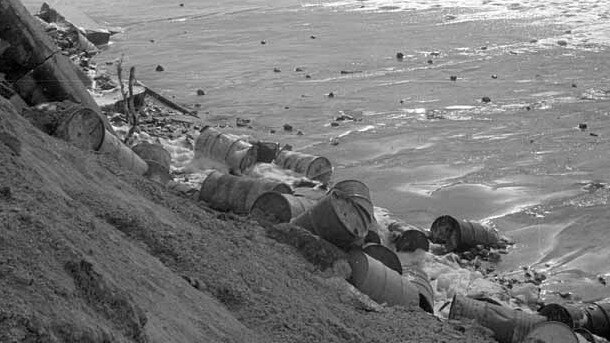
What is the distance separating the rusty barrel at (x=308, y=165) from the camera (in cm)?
1149

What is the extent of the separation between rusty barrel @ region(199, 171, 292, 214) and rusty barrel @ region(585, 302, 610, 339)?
3226 millimetres

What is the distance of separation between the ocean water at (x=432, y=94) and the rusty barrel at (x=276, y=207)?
8.78 feet

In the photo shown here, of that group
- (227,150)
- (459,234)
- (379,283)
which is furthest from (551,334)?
(227,150)

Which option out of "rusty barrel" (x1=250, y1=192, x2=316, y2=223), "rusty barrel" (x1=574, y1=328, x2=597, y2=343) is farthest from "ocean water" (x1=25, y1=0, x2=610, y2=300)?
"rusty barrel" (x1=250, y1=192, x2=316, y2=223)

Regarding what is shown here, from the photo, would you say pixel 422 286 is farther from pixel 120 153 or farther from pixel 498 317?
pixel 120 153

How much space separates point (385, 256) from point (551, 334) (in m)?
1.80

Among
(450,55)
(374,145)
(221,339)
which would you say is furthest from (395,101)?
(221,339)

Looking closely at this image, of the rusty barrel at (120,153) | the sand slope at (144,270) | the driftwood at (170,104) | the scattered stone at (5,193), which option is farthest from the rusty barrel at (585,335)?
the driftwood at (170,104)

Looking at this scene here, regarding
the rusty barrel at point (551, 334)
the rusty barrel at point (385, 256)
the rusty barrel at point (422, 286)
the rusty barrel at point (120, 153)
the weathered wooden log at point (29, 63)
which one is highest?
the weathered wooden log at point (29, 63)

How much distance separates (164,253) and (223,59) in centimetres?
1518

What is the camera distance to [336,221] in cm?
754

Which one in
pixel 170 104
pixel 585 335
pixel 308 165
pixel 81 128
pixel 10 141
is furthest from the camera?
pixel 170 104

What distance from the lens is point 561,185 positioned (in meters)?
11.9

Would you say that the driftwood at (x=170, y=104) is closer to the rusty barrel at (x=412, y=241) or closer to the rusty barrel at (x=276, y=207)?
the rusty barrel at (x=412, y=241)
